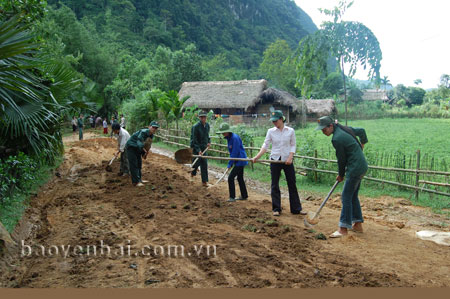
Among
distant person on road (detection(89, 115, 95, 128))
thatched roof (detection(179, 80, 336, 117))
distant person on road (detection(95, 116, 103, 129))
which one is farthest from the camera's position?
distant person on road (detection(89, 115, 95, 128))

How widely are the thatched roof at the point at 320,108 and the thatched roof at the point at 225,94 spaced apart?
6.36 m

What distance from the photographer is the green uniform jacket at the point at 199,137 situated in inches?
331

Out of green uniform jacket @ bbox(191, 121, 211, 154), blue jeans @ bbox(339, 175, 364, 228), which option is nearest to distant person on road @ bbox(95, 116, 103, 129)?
green uniform jacket @ bbox(191, 121, 211, 154)

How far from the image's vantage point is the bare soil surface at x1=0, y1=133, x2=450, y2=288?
11.9 ft

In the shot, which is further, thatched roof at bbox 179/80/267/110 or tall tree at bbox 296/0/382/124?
thatched roof at bbox 179/80/267/110

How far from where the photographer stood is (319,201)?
7387 millimetres

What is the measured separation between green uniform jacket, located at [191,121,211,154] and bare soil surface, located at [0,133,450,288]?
1.21 meters

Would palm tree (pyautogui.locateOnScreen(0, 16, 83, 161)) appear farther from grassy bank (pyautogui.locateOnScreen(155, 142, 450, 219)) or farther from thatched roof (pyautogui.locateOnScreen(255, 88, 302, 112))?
thatched roof (pyautogui.locateOnScreen(255, 88, 302, 112))

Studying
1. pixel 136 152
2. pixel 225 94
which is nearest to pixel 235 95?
pixel 225 94

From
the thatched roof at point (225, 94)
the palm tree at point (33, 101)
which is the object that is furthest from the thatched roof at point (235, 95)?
the palm tree at point (33, 101)

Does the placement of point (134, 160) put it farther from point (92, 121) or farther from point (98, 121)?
point (92, 121)

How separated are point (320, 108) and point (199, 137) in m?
27.1

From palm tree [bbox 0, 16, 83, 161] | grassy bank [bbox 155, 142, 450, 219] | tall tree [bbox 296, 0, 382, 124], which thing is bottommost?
grassy bank [bbox 155, 142, 450, 219]

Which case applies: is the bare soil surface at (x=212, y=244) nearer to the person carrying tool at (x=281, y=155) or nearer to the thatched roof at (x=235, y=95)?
the person carrying tool at (x=281, y=155)
